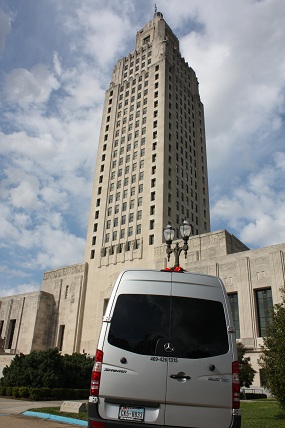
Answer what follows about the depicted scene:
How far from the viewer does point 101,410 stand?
4965mm

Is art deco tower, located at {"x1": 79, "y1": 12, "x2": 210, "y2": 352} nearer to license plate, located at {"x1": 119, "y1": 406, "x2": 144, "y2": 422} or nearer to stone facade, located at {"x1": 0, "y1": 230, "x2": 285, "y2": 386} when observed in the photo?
stone facade, located at {"x1": 0, "y1": 230, "x2": 285, "y2": 386}

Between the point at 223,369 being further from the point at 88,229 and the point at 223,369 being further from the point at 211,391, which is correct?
the point at 88,229

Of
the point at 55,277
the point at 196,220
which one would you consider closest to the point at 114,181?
the point at 196,220

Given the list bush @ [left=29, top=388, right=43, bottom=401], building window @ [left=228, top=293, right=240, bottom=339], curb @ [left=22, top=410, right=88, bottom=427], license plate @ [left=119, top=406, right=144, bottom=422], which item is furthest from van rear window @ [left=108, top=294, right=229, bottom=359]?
building window @ [left=228, top=293, right=240, bottom=339]

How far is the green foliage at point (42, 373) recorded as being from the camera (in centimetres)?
2061

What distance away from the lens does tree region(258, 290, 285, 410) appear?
41.9 feet

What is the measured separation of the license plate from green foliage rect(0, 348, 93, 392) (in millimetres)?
16662

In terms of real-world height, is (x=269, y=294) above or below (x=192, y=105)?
below

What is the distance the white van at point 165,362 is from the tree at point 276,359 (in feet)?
29.6

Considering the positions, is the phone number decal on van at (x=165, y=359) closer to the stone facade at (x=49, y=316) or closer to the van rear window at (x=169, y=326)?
the van rear window at (x=169, y=326)

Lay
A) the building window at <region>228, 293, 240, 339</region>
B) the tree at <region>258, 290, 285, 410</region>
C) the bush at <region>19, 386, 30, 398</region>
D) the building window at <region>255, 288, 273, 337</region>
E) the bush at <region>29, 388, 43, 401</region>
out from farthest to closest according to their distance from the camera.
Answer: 1. the building window at <region>228, 293, 240, 339</region>
2. the building window at <region>255, 288, 273, 337</region>
3. the bush at <region>19, 386, 30, 398</region>
4. the bush at <region>29, 388, 43, 401</region>
5. the tree at <region>258, 290, 285, 410</region>

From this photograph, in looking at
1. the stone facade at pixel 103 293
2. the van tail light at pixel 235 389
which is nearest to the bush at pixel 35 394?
the van tail light at pixel 235 389

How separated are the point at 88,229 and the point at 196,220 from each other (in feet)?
63.7

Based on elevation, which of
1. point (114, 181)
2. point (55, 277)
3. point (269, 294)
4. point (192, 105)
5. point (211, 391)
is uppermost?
point (192, 105)
